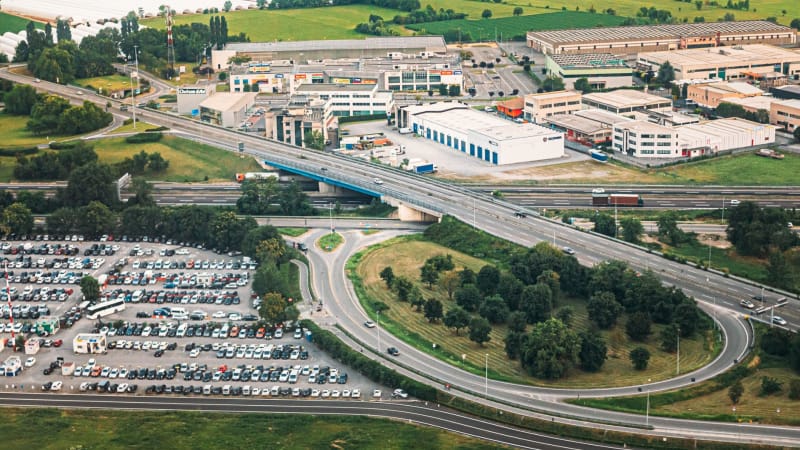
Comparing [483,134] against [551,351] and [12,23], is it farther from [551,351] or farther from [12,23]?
[12,23]

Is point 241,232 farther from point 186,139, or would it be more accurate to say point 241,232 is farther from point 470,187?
point 186,139

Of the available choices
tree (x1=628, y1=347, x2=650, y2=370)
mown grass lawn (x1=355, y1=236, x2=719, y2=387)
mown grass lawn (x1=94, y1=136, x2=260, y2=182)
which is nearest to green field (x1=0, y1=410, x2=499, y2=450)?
mown grass lawn (x1=355, y1=236, x2=719, y2=387)

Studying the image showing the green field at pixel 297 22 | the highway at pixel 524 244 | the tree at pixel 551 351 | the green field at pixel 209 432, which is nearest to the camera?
the green field at pixel 209 432

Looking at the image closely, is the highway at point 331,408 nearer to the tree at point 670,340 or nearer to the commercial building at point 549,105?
the tree at point 670,340

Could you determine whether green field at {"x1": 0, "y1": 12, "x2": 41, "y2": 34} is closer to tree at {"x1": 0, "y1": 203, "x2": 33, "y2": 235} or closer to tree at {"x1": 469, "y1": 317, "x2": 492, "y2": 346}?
tree at {"x1": 0, "y1": 203, "x2": 33, "y2": 235}

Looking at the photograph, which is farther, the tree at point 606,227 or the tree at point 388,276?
the tree at point 606,227

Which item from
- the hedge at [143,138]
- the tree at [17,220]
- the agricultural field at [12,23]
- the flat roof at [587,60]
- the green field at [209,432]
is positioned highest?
the agricultural field at [12,23]

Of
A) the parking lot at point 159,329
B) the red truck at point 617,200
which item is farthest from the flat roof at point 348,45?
the parking lot at point 159,329
